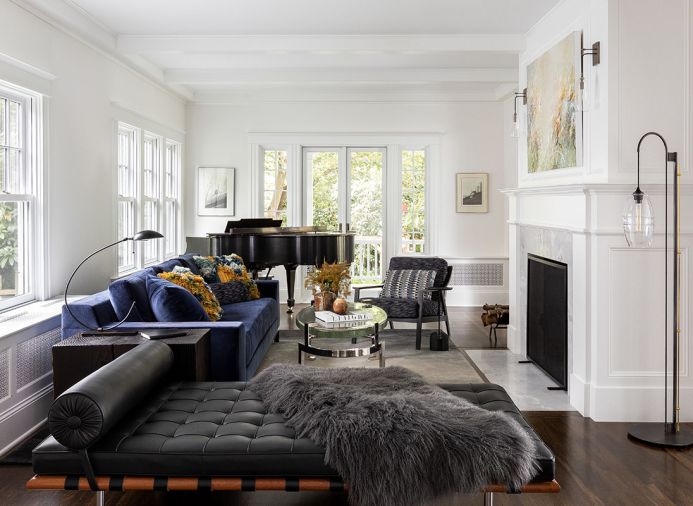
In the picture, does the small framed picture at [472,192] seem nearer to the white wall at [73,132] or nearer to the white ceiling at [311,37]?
the white ceiling at [311,37]

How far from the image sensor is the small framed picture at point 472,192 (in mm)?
9547

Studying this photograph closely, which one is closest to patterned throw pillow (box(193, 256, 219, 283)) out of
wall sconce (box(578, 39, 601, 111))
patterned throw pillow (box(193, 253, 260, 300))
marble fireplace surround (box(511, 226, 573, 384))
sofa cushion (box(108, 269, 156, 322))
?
patterned throw pillow (box(193, 253, 260, 300))

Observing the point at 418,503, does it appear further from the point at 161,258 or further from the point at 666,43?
the point at 161,258

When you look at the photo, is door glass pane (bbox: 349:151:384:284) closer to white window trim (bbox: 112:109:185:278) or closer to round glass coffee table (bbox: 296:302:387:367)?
white window trim (bbox: 112:109:185:278)

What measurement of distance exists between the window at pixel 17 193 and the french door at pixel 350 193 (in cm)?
503

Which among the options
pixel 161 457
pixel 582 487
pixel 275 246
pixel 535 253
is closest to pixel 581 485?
pixel 582 487

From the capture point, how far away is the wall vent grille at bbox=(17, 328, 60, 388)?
13.6 ft

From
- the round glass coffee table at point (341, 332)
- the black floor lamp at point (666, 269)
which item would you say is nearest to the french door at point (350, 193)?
the round glass coffee table at point (341, 332)

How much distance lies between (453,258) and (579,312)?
5.04m

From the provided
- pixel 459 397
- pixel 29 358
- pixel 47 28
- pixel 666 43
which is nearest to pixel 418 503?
pixel 459 397

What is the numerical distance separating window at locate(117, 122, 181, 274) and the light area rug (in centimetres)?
189

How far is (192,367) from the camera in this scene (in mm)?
3680

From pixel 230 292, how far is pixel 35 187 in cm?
190

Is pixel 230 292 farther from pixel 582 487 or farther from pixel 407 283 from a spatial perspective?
pixel 582 487
